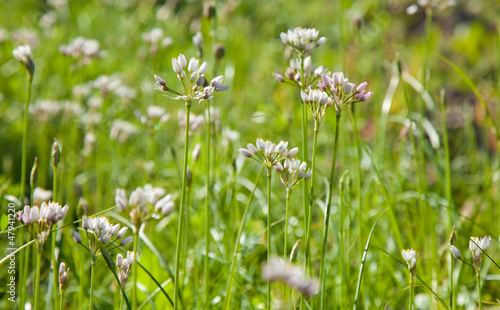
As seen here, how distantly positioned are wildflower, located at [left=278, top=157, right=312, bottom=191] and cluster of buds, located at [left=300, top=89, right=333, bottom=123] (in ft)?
0.39

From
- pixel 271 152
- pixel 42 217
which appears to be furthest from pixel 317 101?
pixel 42 217

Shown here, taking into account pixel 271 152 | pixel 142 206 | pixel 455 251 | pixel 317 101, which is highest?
pixel 317 101

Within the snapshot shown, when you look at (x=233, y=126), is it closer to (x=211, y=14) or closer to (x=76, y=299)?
(x=211, y=14)

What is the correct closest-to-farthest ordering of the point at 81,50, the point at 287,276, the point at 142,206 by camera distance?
the point at 287,276, the point at 142,206, the point at 81,50

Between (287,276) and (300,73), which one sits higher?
(300,73)

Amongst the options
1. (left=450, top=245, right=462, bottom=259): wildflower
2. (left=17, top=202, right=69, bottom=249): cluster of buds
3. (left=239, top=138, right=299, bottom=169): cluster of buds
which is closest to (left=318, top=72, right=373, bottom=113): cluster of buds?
(left=239, top=138, right=299, bottom=169): cluster of buds

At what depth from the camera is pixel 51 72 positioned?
3.90 meters

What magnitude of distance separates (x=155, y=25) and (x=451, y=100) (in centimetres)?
331

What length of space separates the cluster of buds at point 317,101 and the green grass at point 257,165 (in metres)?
0.18

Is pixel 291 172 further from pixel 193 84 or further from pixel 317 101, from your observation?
pixel 193 84

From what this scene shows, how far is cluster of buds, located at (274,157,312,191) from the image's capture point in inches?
42.1

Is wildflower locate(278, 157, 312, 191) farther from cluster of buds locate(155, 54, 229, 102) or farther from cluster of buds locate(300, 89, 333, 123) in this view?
cluster of buds locate(155, 54, 229, 102)

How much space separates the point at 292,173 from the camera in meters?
1.10

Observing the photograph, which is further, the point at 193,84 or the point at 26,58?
the point at 26,58
